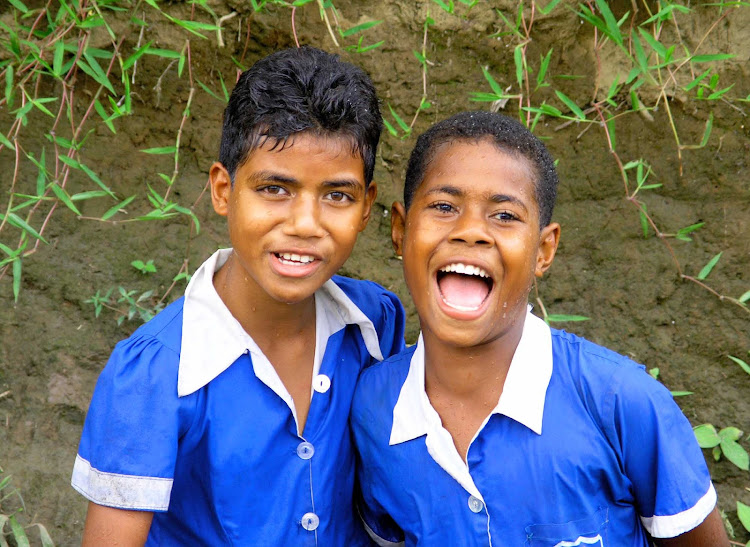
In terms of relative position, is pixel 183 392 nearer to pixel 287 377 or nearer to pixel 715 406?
pixel 287 377

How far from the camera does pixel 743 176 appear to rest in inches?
110

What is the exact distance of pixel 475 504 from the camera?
5.99ft

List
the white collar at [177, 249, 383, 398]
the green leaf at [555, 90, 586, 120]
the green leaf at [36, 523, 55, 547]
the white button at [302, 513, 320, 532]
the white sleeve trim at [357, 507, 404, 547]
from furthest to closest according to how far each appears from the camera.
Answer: the green leaf at [36, 523, 55, 547] < the green leaf at [555, 90, 586, 120] < the white sleeve trim at [357, 507, 404, 547] < the white button at [302, 513, 320, 532] < the white collar at [177, 249, 383, 398]

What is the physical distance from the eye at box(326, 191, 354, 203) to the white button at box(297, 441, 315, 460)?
22.0 inches

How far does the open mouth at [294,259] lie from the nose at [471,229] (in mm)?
317

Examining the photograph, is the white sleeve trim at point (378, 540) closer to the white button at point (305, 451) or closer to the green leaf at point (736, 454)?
the white button at point (305, 451)

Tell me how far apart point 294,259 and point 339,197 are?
171 mm

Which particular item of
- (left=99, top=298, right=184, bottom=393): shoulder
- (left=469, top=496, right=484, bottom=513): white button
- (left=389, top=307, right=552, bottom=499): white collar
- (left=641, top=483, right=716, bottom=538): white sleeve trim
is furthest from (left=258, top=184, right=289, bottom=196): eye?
(left=641, top=483, right=716, bottom=538): white sleeve trim

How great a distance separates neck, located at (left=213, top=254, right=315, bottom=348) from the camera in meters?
2.00

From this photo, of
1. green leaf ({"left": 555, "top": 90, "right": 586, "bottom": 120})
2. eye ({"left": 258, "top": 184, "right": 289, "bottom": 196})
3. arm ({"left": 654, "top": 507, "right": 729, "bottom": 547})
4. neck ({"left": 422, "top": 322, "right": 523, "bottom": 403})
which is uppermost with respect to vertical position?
green leaf ({"left": 555, "top": 90, "right": 586, "bottom": 120})

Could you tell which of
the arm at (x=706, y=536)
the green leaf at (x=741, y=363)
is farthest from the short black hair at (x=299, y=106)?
the green leaf at (x=741, y=363)

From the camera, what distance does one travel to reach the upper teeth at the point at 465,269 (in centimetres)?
185

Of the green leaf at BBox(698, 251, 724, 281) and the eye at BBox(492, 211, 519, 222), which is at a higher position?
the green leaf at BBox(698, 251, 724, 281)

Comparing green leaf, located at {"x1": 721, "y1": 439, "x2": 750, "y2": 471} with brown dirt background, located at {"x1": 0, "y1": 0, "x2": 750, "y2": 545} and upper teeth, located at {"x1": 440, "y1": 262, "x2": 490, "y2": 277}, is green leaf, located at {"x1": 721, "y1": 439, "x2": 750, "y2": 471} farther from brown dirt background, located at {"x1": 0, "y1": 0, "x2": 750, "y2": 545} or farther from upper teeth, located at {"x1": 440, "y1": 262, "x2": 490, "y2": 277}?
upper teeth, located at {"x1": 440, "y1": 262, "x2": 490, "y2": 277}
